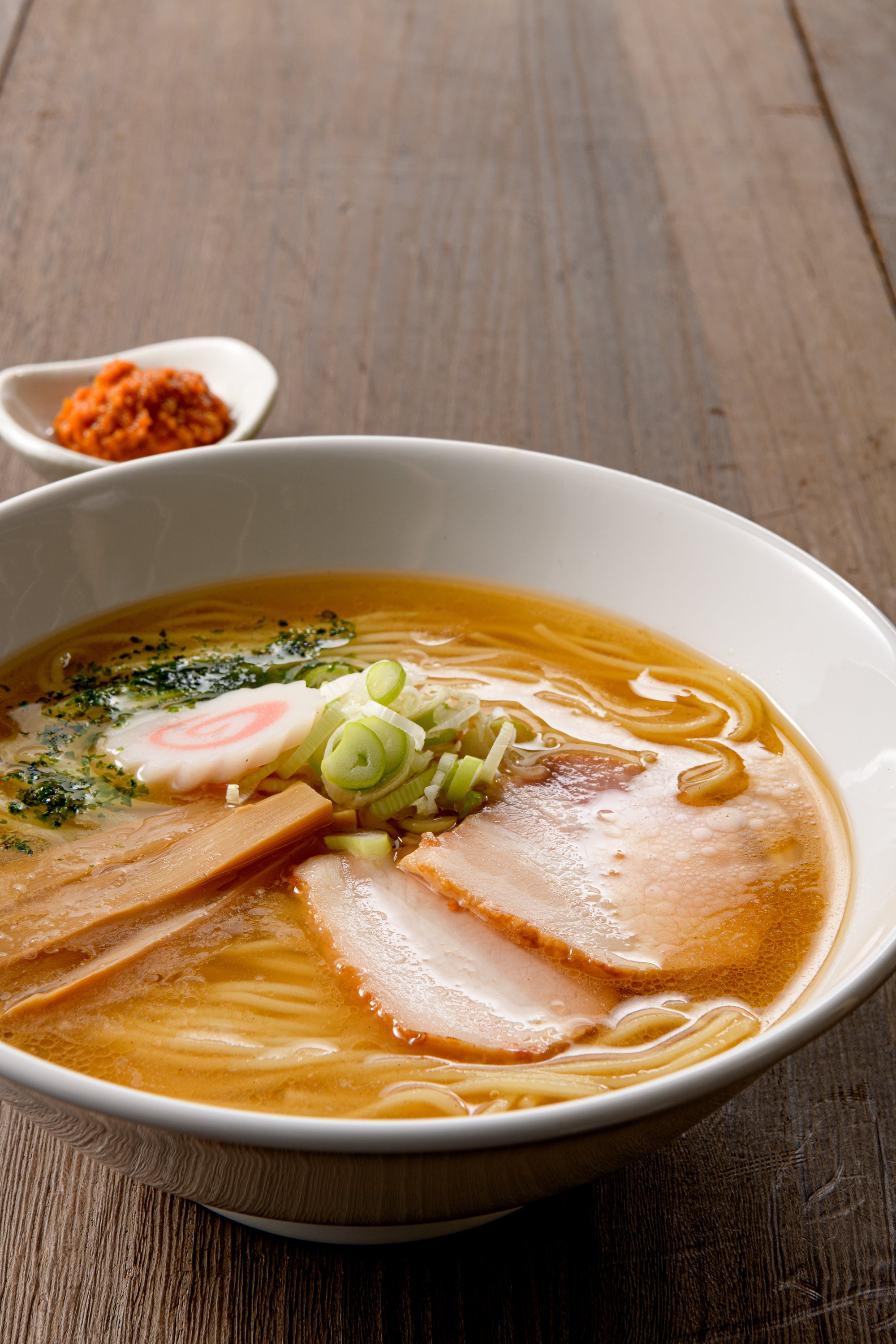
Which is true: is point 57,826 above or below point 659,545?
below

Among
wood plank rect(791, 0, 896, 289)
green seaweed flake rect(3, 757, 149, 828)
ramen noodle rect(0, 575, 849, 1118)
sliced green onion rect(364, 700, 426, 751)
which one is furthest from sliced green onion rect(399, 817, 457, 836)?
wood plank rect(791, 0, 896, 289)

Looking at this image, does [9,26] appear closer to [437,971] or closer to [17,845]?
[17,845]

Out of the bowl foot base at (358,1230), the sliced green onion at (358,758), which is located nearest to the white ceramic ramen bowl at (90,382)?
the sliced green onion at (358,758)

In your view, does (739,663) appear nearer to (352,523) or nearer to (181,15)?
(352,523)

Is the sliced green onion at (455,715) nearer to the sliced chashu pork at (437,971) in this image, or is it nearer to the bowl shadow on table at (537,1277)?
the sliced chashu pork at (437,971)

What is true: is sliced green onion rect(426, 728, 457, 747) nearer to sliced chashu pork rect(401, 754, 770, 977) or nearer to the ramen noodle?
the ramen noodle

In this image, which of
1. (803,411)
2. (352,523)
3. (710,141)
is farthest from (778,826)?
(710,141)
